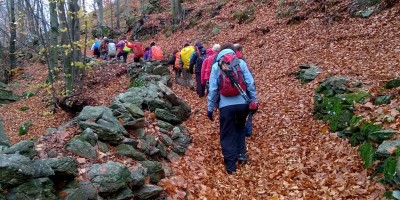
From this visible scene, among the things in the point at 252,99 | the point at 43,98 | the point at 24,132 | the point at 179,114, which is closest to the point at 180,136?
the point at 179,114

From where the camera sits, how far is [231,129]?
6.09 m

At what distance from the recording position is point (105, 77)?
15.8m

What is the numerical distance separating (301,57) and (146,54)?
7.53m

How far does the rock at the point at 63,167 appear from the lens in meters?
4.10

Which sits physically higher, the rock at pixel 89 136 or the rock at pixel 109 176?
the rock at pixel 89 136

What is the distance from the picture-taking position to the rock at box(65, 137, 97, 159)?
4984 millimetres

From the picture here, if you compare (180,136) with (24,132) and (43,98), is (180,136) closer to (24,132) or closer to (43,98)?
(24,132)

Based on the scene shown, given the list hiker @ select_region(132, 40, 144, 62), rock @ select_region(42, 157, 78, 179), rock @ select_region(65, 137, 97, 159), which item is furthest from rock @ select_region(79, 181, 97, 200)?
hiker @ select_region(132, 40, 144, 62)

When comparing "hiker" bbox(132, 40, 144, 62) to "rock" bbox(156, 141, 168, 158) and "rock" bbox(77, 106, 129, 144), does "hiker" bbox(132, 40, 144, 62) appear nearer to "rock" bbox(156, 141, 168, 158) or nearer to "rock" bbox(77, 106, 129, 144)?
"rock" bbox(77, 106, 129, 144)

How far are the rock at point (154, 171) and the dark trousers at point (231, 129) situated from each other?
51.7 inches

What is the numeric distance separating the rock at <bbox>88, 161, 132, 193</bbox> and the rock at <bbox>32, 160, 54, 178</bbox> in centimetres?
56

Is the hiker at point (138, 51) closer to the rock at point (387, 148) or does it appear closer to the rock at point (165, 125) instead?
the rock at point (165, 125)

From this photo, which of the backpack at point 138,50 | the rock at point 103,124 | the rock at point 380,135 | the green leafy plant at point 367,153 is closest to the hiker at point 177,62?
the backpack at point 138,50

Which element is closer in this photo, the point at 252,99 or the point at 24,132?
the point at 252,99
